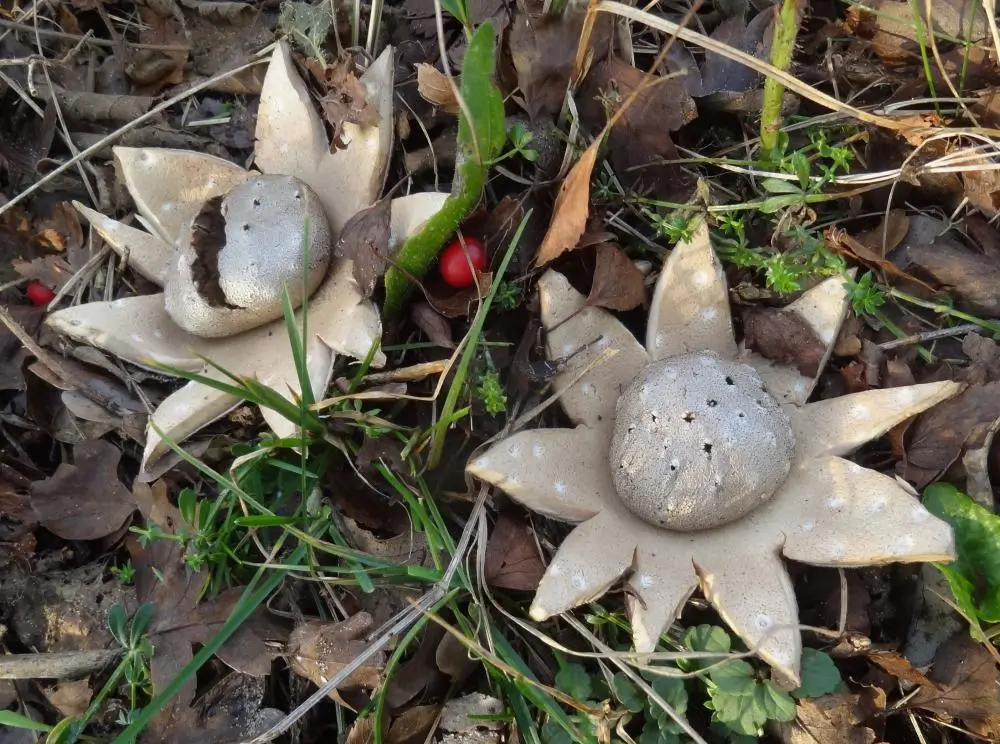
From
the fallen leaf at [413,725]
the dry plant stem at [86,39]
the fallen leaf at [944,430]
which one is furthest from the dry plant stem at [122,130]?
the fallen leaf at [944,430]

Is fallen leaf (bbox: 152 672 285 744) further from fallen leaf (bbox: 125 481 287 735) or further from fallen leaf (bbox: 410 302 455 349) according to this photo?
fallen leaf (bbox: 410 302 455 349)

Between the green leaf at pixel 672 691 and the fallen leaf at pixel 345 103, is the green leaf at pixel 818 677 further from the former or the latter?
the fallen leaf at pixel 345 103

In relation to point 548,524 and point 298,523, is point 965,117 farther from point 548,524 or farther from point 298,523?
point 298,523

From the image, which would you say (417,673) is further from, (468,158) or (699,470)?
(468,158)

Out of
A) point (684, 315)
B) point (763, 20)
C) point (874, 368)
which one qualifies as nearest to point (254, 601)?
point (684, 315)

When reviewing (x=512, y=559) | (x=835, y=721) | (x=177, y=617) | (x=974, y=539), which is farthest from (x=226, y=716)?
(x=974, y=539)

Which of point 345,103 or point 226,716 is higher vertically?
point 345,103

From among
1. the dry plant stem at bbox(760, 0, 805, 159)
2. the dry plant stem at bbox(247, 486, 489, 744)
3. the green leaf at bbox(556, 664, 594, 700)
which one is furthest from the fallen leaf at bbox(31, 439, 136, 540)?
the dry plant stem at bbox(760, 0, 805, 159)
